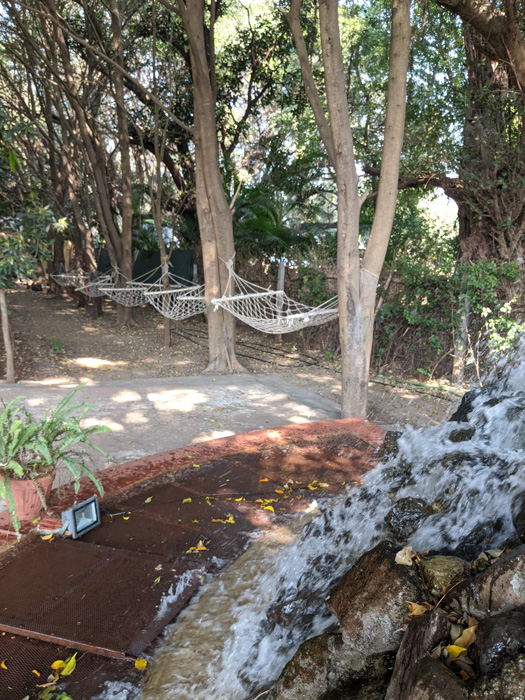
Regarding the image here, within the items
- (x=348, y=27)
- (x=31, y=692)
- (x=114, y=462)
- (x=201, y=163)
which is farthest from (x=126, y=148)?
(x=31, y=692)

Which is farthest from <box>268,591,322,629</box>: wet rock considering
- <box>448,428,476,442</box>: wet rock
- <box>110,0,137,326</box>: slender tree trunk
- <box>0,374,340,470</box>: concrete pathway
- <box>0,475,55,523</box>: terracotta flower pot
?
<box>110,0,137,326</box>: slender tree trunk

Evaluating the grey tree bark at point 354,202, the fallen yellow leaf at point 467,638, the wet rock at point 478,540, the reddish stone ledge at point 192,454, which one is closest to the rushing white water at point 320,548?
the wet rock at point 478,540

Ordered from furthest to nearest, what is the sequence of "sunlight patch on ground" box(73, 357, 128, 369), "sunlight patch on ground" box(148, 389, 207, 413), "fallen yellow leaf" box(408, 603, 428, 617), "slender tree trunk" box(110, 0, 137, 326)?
1. "slender tree trunk" box(110, 0, 137, 326)
2. "sunlight patch on ground" box(73, 357, 128, 369)
3. "sunlight patch on ground" box(148, 389, 207, 413)
4. "fallen yellow leaf" box(408, 603, 428, 617)

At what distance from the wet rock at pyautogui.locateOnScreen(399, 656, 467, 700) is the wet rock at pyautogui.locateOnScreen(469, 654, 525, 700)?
3 centimetres

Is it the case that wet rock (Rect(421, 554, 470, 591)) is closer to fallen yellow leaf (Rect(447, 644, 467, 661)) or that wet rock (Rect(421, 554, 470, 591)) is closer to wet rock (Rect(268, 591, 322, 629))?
fallen yellow leaf (Rect(447, 644, 467, 661))

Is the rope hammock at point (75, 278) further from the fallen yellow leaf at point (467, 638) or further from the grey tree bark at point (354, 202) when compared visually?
the fallen yellow leaf at point (467, 638)

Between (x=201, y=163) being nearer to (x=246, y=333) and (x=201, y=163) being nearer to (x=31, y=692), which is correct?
(x=246, y=333)

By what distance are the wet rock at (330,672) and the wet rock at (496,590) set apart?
0.82 feet

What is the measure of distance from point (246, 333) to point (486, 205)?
4.74m

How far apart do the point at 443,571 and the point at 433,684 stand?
44cm

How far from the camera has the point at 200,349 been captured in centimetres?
825

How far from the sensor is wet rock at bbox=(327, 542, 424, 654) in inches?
51.1

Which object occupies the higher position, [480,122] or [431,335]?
[480,122]

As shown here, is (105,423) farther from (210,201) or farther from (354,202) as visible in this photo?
(210,201)
